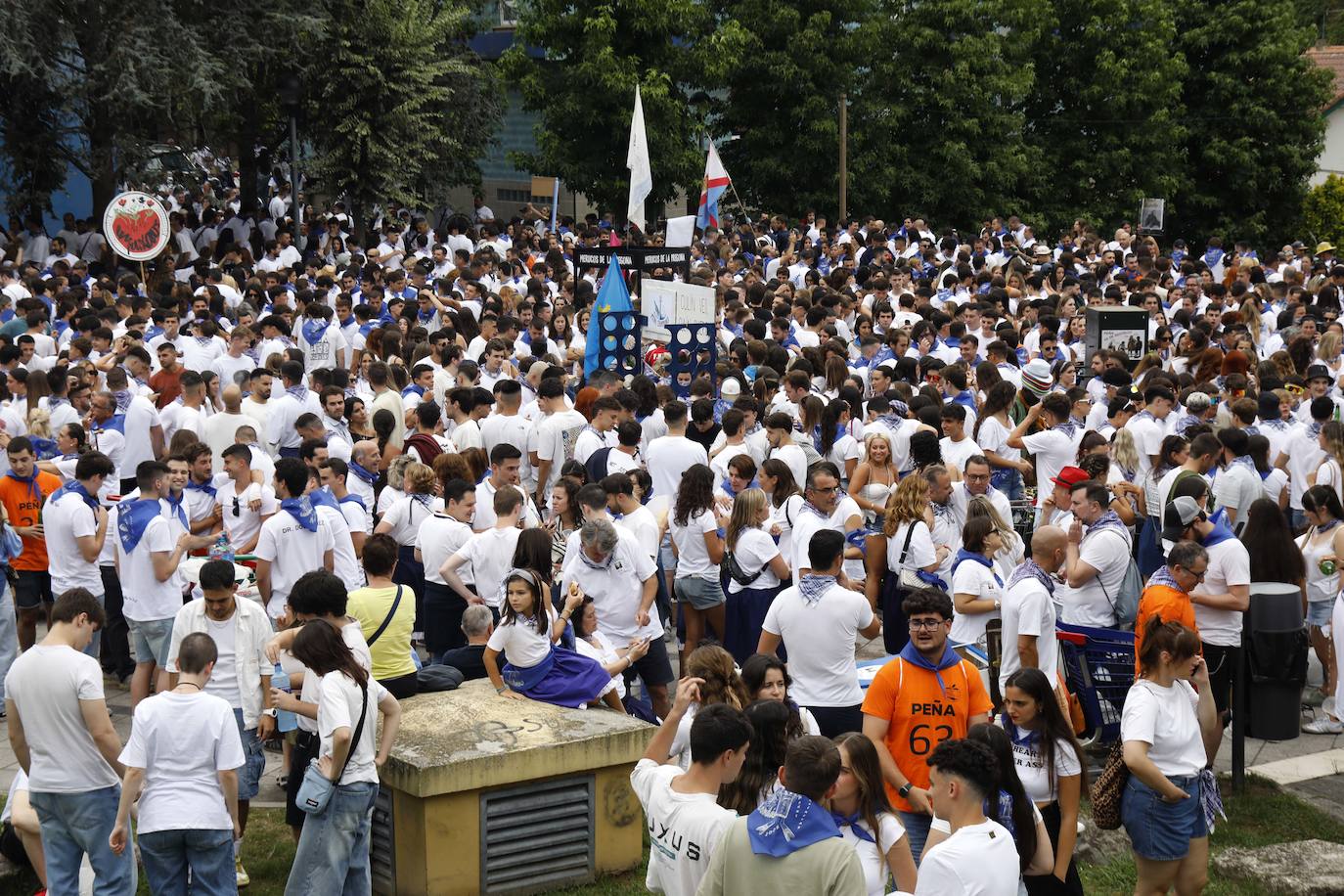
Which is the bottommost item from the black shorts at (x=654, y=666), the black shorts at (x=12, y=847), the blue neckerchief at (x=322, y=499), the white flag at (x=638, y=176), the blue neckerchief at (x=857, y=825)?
the black shorts at (x=12, y=847)

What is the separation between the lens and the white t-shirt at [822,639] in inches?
303

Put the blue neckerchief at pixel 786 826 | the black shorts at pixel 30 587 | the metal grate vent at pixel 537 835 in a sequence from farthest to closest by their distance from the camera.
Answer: the black shorts at pixel 30 587
the metal grate vent at pixel 537 835
the blue neckerchief at pixel 786 826

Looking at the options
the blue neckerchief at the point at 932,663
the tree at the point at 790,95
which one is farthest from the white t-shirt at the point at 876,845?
the tree at the point at 790,95

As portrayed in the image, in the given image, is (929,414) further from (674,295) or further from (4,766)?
(4,766)

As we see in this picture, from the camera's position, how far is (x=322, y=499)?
9.77m

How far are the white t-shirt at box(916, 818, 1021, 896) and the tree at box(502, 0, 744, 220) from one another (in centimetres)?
2824

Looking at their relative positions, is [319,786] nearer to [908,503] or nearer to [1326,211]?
[908,503]

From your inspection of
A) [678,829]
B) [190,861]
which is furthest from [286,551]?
[678,829]

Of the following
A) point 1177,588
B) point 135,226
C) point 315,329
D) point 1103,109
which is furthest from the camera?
point 1103,109

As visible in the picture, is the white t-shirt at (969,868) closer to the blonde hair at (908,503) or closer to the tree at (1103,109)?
the blonde hair at (908,503)

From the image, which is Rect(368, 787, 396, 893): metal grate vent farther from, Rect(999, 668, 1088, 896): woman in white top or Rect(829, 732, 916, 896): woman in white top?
Rect(999, 668, 1088, 896): woman in white top

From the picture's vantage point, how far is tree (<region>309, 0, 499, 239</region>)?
28797 mm

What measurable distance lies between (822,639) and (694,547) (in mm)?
2459

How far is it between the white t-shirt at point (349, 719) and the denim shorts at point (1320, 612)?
21.6 ft
